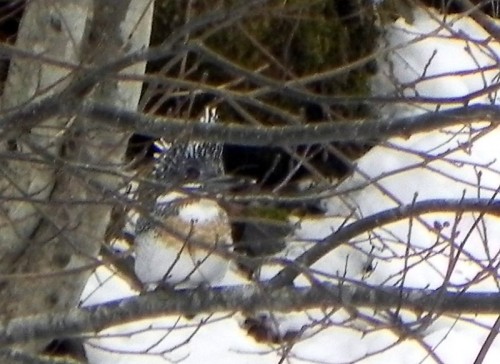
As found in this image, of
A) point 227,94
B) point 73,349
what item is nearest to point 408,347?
point 73,349

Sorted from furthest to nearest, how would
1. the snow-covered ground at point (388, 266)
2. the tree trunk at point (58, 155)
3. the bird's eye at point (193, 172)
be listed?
the snow-covered ground at point (388, 266)
the bird's eye at point (193, 172)
the tree trunk at point (58, 155)

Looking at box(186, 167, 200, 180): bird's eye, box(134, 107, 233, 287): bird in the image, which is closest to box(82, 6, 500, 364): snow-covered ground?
box(134, 107, 233, 287): bird

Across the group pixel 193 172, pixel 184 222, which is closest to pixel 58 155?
pixel 193 172

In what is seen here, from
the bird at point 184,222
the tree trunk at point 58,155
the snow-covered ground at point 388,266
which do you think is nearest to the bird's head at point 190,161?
the bird at point 184,222

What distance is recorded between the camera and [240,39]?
17.5ft

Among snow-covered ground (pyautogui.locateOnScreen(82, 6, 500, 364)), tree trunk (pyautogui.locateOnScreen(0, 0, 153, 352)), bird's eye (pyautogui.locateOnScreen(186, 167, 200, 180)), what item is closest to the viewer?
tree trunk (pyautogui.locateOnScreen(0, 0, 153, 352))

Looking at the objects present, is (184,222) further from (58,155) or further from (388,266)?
(388,266)

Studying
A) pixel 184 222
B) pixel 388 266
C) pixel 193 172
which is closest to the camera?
pixel 193 172

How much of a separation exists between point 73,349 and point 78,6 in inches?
62.8

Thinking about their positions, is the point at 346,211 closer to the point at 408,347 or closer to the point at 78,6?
the point at 408,347

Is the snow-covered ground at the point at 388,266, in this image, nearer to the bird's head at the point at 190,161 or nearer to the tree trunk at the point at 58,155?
the tree trunk at the point at 58,155

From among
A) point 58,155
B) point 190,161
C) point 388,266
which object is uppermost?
point 388,266

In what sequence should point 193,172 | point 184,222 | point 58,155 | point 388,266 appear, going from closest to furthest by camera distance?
point 58,155 < point 193,172 < point 184,222 < point 388,266

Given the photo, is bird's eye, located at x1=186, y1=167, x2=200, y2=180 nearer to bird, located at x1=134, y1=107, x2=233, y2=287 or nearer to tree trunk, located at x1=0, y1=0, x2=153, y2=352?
bird, located at x1=134, y1=107, x2=233, y2=287
